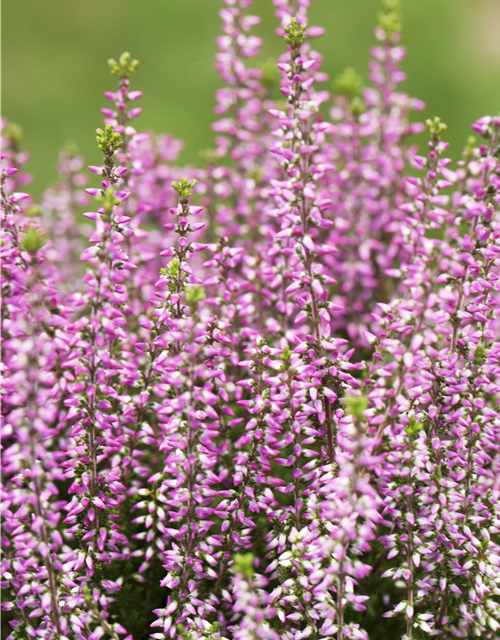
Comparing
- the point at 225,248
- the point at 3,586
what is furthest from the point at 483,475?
the point at 3,586

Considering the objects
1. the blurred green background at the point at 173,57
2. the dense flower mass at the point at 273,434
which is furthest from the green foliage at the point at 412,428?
the blurred green background at the point at 173,57

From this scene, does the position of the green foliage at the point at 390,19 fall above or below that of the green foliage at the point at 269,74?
above

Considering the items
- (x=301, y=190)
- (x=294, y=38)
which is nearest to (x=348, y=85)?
(x=294, y=38)

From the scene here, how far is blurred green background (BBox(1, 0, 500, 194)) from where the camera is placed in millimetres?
9680

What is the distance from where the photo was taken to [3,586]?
8.72 ft

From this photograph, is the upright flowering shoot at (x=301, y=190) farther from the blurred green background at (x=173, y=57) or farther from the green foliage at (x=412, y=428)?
the blurred green background at (x=173, y=57)

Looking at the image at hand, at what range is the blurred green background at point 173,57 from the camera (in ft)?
31.8

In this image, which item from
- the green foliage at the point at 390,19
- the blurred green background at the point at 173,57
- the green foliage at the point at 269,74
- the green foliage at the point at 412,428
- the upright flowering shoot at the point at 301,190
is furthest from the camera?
the blurred green background at the point at 173,57

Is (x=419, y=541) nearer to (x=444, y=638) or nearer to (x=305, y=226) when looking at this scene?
(x=444, y=638)

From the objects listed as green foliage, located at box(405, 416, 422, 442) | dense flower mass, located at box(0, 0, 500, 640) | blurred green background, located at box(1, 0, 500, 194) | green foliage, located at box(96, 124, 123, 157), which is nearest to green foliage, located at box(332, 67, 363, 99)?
dense flower mass, located at box(0, 0, 500, 640)

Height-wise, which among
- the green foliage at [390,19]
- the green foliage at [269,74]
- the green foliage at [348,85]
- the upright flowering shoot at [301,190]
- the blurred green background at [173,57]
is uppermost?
the blurred green background at [173,57]

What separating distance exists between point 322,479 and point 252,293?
4.91 feet

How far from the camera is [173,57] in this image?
11.0 m

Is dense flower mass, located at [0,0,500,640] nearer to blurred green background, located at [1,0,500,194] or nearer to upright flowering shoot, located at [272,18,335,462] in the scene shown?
upright flowering shoot, located at [272,18,335,462]
